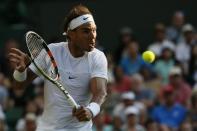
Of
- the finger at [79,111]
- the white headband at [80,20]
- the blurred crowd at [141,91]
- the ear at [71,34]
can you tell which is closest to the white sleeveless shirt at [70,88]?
the ear at [71,34]

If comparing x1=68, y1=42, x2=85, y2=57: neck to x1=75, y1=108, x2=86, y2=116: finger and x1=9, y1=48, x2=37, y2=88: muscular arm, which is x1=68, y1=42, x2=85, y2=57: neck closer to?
x1=9, y1=48, x2=37, y2=88: muscular arm

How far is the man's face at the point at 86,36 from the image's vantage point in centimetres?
702

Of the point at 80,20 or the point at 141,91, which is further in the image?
the point at 141,91

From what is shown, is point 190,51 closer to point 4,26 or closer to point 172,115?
point 172,115

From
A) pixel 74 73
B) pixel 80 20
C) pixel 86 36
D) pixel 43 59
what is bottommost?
pixel 74 73

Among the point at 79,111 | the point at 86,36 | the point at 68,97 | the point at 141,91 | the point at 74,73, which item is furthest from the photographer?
the point at 141,91

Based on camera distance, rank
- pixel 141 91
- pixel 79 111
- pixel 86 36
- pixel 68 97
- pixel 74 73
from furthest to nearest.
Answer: pixel 141 91 < pixel 74 73 < pixel 86 36 < pixel 68 97 < pixel 79 111

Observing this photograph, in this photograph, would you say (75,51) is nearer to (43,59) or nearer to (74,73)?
(74,73)

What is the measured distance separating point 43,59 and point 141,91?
20.3ft

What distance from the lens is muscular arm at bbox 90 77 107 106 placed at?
6941 millimetres

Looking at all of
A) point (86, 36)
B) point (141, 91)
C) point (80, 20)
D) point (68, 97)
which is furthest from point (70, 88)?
point (141, 91)

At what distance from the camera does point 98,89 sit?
22.9 feet

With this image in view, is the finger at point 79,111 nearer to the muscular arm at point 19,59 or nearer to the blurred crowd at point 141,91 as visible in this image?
the muscular arm at point 19,59

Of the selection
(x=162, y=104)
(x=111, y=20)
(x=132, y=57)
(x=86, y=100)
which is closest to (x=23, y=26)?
(x=111, y=20)
